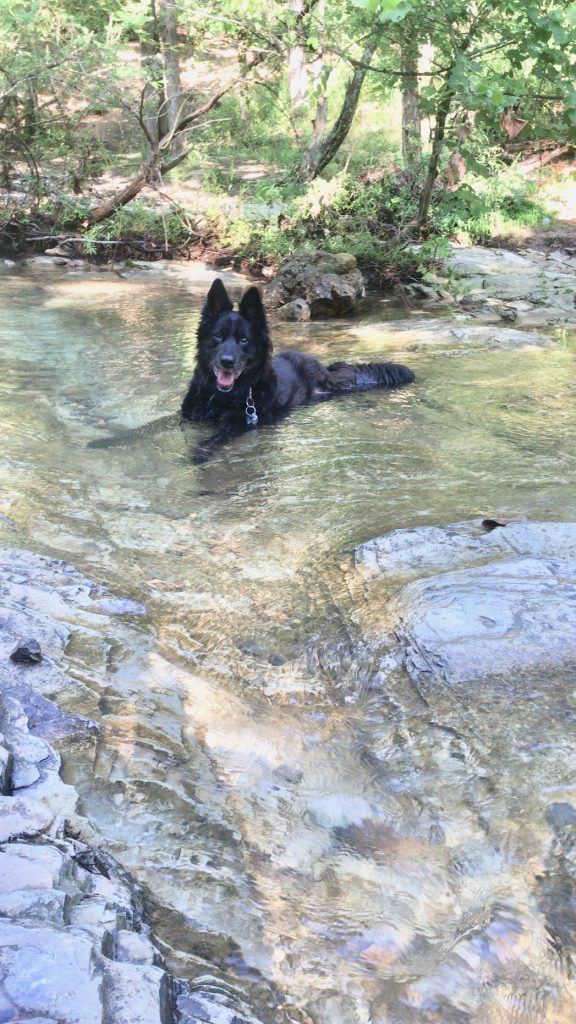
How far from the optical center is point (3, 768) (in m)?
1.94

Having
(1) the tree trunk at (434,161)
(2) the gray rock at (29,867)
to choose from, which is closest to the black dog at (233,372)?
(2) the gray rock at (29,867)

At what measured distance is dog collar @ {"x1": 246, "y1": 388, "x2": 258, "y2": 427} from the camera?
260 inches

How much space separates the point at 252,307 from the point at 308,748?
472 centimetres

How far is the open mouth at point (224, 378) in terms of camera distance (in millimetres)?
6402

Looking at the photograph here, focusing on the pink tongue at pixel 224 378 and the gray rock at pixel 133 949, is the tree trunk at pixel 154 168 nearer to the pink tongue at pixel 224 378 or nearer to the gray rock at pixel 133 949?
the pink tongue at pixel 224 378

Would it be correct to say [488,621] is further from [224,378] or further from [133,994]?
[224,378]

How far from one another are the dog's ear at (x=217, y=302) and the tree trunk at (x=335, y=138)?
8.73 meters

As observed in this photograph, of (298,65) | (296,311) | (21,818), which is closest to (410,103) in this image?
(298,65)

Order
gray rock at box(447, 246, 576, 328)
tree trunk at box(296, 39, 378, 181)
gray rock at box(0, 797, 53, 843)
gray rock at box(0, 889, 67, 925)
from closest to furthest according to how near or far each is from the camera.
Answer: gray rock at box(0, 889, 67, 925), gray rock at box(0, 797, 53, 843), gray rock at box(447, 246, 576, 328), tree trunk at box(296, 39, 378, 181)

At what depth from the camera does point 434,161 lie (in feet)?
38.4

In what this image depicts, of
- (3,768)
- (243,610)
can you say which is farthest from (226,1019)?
(243,610)

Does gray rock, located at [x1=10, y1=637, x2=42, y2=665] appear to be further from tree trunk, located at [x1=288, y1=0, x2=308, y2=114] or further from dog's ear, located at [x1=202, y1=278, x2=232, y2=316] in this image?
tree trunk, located at [x1=288, y1=0, x2=308, y2=114]

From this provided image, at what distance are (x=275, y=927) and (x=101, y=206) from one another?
14.6m

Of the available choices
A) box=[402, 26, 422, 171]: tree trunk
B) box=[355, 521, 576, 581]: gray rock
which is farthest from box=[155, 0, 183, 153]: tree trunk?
box=[355, 521, 576, 581]: gray rock
